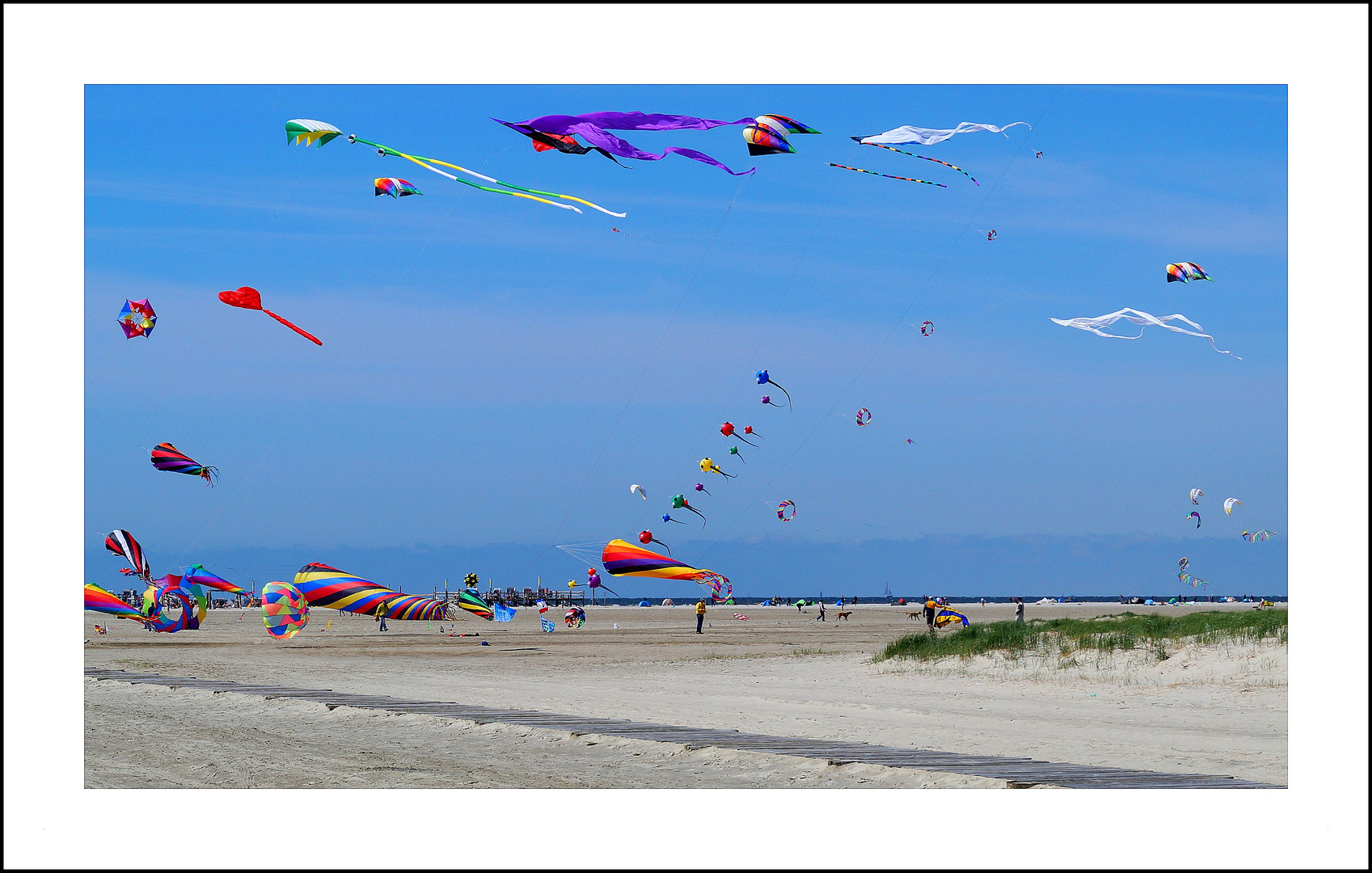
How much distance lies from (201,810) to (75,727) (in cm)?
106

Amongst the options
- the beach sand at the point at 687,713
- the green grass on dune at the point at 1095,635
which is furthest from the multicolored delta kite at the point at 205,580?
the green grass on dune at the point at 1095,635

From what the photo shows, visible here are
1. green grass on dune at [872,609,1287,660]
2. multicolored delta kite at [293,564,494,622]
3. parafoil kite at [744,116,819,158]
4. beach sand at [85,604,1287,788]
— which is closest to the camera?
beach sand at [85,604,1287,788]

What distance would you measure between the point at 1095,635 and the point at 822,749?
10.3 m

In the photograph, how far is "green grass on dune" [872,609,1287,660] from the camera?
17469 millimetres

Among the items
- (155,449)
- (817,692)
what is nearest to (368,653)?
(155,449)

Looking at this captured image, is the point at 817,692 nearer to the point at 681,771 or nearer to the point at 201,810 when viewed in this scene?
the point at 681,771

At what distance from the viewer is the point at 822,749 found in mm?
10430

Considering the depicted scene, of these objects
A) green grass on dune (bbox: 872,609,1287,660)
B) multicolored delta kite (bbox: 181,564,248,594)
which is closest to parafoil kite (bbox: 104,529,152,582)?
multicolored delta kite (bbox: 181,564,248,594)

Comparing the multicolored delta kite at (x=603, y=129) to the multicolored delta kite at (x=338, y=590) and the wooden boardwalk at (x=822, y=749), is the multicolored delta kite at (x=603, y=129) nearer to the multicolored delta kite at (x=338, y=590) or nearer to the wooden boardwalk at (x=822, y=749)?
the wooden boardwalk at (x=822, y=749)

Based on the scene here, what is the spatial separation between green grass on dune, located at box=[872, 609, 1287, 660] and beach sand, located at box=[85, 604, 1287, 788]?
380 millimetres

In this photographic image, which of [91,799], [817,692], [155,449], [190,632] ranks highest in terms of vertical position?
[155,449]

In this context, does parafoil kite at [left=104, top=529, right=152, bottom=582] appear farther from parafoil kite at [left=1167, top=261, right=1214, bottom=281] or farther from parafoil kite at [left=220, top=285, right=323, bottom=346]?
parafoil kite at [left=1167, top=261, right=1214, bottom=281]

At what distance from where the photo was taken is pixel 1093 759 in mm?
10219

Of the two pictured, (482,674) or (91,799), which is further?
(482,674)
